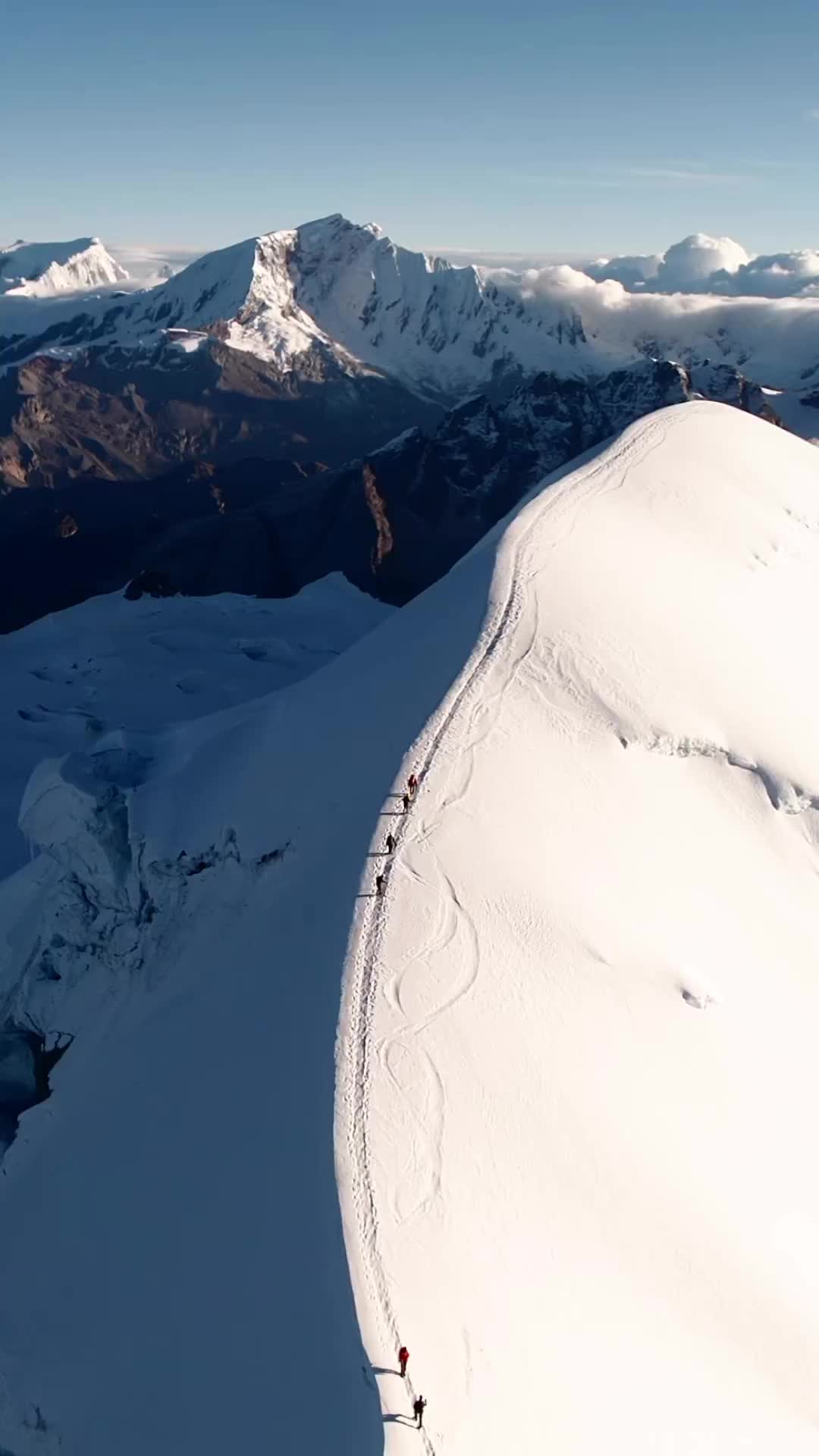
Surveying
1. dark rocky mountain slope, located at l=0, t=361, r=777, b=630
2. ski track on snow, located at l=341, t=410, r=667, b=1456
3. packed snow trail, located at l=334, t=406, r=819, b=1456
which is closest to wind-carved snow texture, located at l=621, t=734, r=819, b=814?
packed snow trail, located at l=334, t=406, r=819, b=1456

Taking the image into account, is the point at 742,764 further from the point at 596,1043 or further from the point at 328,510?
the point at 328,510

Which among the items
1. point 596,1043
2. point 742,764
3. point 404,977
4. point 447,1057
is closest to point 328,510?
point 742,764

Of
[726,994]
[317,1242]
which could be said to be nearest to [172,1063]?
[317,1242]

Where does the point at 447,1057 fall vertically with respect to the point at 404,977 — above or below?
below

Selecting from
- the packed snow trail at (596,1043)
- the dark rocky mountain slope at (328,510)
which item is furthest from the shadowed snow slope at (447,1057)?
the dark rocky mountain slope at (328,510)

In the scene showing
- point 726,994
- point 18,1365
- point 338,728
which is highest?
point 338,728

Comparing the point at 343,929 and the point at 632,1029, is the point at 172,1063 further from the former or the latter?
the point at 632,1029
